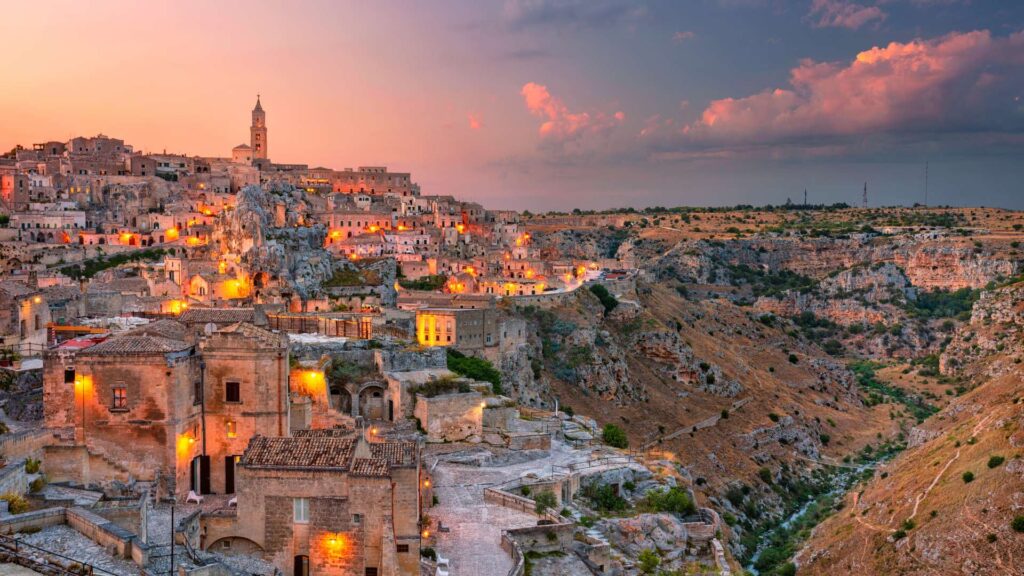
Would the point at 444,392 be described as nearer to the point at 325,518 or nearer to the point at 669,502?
the point at 669,502

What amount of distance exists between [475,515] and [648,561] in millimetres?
5777

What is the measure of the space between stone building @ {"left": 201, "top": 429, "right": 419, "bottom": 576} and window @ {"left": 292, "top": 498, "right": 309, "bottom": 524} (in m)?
0.02

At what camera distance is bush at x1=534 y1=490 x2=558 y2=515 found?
2936 centimetres

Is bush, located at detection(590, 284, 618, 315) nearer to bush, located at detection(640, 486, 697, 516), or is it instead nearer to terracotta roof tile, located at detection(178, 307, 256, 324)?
bush, located at detection(640, 486, 697, 516)

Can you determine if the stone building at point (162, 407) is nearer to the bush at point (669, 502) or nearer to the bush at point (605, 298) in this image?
the bush at point (669, 502)

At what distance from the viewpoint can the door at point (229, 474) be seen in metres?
27.2

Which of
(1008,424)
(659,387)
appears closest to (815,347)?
(659,387)

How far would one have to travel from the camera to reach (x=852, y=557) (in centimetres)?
4138

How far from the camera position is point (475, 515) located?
29.0 m

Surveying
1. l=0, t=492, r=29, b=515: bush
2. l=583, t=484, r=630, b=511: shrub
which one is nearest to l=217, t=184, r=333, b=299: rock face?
l=583, t=484, r=630, b=511: shrub

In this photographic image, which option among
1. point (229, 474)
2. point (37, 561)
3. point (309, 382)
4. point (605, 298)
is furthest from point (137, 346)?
point (605, 298)

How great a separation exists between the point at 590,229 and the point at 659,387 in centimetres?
Result: 7937

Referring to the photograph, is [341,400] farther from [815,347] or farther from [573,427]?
[815,347]

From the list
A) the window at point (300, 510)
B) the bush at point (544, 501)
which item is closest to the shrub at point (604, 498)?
the bush at point (544, 501)
